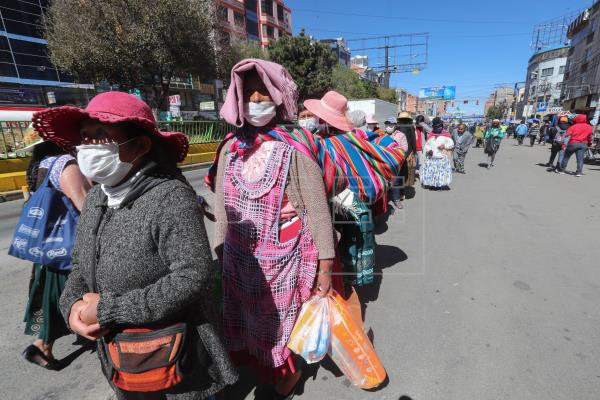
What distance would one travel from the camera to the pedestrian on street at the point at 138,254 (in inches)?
43.3

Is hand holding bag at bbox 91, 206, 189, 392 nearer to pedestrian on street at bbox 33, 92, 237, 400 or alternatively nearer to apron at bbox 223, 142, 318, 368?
pedestrian on street at bbox 33, 92, 237, 400

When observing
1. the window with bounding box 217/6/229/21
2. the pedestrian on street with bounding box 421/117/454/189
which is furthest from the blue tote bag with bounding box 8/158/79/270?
the window with bounding box 217/6/229/21

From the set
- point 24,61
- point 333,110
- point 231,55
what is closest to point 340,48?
point 231,55

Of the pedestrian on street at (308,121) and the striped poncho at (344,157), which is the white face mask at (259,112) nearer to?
the striped poncho at (344,157)

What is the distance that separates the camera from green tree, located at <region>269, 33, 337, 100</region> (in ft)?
72.0

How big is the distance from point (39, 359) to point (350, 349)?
7.08ft

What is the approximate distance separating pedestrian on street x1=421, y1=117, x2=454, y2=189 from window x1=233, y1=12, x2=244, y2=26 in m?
32.0

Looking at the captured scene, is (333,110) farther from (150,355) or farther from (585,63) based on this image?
(585,63)

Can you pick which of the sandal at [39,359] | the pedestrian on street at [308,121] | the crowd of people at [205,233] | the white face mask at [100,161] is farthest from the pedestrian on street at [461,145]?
the sandal at [39,359]

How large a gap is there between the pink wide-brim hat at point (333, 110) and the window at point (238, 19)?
36019mm

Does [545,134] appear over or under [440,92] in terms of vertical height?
under

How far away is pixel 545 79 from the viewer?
2135 inches

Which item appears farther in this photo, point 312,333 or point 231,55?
point 231,55

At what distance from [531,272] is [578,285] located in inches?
15.4
